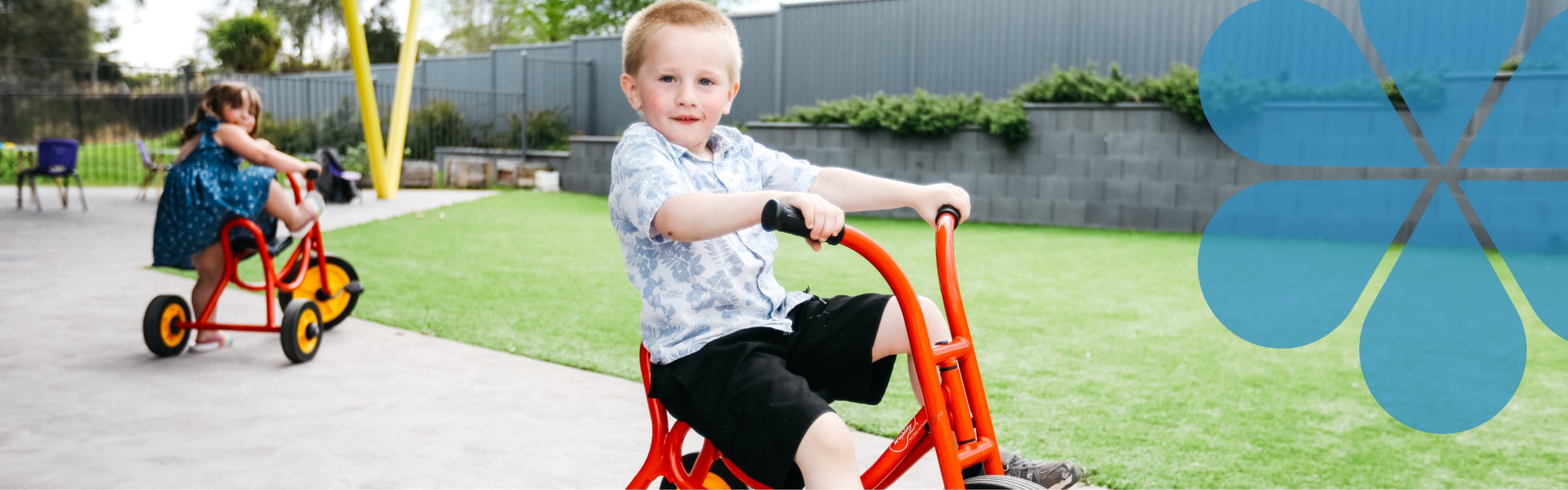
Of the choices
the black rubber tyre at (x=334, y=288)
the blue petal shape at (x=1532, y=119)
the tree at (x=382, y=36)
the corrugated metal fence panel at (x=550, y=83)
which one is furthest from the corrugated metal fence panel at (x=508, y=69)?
the tree at (x=382, y=36)

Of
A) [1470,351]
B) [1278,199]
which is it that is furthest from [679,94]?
[1278,199]

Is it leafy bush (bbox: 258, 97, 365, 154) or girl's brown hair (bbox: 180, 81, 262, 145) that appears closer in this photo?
girl's brown hair (bbox: 180, 81, 262, 145)

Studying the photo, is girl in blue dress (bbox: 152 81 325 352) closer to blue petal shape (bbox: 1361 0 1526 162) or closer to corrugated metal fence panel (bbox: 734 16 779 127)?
blue petal shape (bbox: 1361 0 1526 162)

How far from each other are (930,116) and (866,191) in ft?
29.1

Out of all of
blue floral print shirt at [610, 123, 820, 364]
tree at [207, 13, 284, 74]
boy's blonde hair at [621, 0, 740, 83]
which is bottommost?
blue floral print shirt at [610, 123, 820, 364]

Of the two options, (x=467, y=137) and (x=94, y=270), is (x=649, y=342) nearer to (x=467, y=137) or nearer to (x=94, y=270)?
(x=94, y=270)

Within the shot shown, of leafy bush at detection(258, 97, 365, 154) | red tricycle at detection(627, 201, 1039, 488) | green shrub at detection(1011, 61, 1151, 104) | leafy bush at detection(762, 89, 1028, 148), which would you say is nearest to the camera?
red tricycle at detection(627, 201, 1039, 488)

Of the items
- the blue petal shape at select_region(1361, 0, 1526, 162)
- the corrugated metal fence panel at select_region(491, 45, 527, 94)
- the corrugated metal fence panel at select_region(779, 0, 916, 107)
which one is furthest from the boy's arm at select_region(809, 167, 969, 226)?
the corrugated metal fence panel at select_region(491, 45, 527, 94)

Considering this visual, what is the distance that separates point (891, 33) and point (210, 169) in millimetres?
10324

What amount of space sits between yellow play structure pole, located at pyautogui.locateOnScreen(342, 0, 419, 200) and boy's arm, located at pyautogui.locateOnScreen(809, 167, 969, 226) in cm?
1042

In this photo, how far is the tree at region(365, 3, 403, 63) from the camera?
37.6 meters

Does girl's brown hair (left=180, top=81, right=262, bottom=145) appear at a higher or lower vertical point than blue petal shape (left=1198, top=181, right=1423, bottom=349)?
higher

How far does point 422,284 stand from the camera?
20.3 ft
